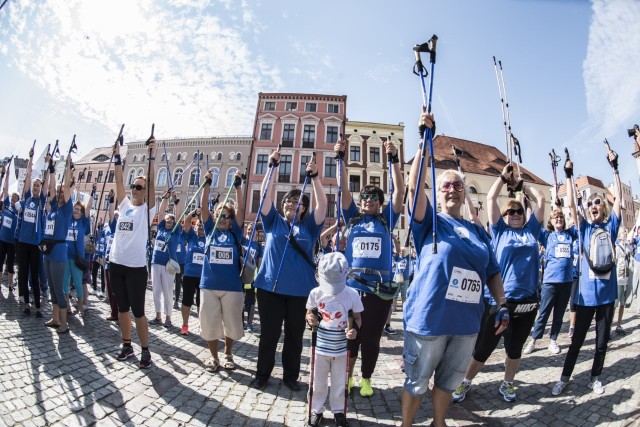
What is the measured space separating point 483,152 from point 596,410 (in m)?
42.1

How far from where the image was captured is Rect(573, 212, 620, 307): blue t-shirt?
372 cm

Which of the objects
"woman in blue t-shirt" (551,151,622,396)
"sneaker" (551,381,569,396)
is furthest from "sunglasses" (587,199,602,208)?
→ "sneaker" (551,381,569,396)

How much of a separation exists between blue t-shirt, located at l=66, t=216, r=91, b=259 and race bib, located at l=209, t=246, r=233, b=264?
3.31 metres

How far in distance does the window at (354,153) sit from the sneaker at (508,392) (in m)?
32.4

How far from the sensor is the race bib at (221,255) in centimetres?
436

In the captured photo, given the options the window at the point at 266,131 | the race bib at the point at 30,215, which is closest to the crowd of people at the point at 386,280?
the race bib at the point at 30,215

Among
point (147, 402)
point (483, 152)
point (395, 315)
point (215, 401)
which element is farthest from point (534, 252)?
point (483, 152)

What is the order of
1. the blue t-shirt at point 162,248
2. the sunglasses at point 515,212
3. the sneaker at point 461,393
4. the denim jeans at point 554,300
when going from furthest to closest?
the blue t-shirt at point 162,248 < the denim jeans at point 554,300 < the sunglasses at point 515,212 < the sneaker at point 461,393

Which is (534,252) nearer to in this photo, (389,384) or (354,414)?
(389,384)

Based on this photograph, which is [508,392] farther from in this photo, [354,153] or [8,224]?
[354,153]

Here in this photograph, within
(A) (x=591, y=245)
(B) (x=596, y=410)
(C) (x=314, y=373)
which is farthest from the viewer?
(A) (x=591, y=245)

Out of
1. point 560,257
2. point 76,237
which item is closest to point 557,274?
point 560,257

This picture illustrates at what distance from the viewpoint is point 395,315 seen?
980cm

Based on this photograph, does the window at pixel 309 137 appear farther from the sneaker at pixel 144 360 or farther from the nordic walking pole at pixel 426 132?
the nordic walking pole at pixel 426 132
